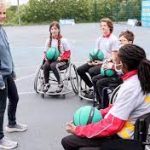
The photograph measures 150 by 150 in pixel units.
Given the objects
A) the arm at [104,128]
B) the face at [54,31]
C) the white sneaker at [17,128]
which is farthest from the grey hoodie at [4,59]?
the face at [54,31]

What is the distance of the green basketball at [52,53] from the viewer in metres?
7.46

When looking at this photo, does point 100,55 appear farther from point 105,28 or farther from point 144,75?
point 144,75

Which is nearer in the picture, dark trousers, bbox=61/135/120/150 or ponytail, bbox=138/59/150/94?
ponytail, bbox=138/59/150/94

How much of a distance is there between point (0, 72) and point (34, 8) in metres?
30.4

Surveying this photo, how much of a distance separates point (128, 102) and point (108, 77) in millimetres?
2918

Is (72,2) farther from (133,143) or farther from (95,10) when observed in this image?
(133,143)

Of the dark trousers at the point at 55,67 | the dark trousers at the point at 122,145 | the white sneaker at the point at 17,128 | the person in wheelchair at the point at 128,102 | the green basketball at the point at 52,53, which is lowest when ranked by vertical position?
the white sneaker at the point at 17,128

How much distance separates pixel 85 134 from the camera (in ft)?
11.7

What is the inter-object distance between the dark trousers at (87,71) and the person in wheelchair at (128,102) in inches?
132

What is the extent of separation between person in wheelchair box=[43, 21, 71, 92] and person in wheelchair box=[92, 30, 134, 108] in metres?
1.24

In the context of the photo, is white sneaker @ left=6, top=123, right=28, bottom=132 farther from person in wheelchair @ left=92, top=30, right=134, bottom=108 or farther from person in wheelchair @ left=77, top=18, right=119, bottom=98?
person in wheelchair @ left=77, top=18, right=119, bottom=98

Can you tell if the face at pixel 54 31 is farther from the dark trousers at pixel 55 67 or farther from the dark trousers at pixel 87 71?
the dark trousers at pixel 87 71

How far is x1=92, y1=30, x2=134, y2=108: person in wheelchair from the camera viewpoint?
6125mm

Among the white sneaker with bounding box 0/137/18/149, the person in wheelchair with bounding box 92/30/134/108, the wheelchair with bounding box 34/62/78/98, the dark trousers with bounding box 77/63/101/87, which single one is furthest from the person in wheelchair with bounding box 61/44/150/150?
the wheelchair with bounding box 34/62/78/98
